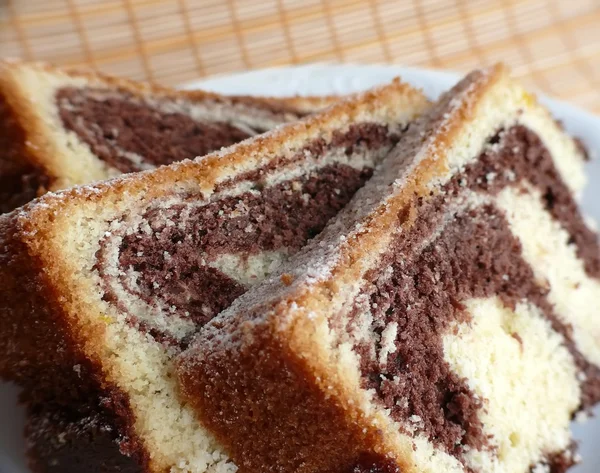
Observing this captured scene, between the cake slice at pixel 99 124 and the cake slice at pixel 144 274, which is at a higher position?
the cake slice at pixel 99 124

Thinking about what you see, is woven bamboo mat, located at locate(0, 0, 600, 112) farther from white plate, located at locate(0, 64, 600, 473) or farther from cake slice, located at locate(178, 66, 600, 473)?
cake slice, located at locate(178, 66, 600, 473)

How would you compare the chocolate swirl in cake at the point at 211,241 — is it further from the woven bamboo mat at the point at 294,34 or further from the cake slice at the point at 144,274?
the woven bamboo mat at the point at 294,34

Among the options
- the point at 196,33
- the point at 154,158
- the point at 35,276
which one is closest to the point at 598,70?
the point at 196,33

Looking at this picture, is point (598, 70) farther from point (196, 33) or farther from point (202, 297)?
point (202, 297)

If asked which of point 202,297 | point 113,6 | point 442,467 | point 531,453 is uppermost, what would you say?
point 113,6

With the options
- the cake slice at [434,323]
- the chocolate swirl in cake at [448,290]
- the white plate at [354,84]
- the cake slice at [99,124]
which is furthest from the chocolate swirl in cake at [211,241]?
the white plate at [354,84]

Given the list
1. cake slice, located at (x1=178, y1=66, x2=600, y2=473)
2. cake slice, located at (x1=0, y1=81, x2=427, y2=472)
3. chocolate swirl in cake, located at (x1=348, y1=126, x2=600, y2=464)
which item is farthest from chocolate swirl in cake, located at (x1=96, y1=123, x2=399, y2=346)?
chocolate swirl in cake, located at (x1=348, y1=126, x2=600, y2=464)
